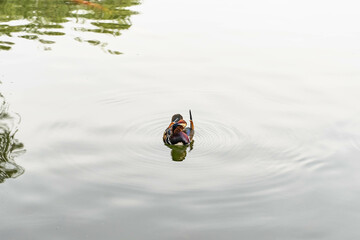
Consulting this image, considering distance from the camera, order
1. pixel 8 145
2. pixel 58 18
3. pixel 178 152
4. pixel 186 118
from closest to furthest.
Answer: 1. pixel 8 145
2. pixel 178 152
3. pixel 186 118
4. pixel 58 18

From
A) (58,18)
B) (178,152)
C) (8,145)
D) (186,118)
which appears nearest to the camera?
(8,145)

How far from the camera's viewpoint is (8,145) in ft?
37.7

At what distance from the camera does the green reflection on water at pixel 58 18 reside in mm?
18844

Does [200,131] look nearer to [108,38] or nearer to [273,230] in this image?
[273,230]

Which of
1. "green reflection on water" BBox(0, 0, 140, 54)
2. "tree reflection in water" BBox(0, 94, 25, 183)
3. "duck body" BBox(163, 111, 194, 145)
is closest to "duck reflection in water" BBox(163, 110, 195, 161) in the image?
"duck body" BBox(163, 111, 194, 145)

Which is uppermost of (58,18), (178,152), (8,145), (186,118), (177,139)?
(58,18)

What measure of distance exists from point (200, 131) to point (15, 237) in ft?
16.7

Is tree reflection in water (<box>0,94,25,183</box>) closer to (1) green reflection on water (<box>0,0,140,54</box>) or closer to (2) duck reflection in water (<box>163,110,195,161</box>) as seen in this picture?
(2) duck reflection in water (<box>163,110,195,161</box>)

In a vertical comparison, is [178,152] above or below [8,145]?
above

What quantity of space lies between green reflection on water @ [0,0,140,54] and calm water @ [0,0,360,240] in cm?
11

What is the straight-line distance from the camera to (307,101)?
553 inches

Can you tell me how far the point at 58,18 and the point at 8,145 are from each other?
34.5 ft

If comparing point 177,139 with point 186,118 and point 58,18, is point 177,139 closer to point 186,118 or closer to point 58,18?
point 186,118

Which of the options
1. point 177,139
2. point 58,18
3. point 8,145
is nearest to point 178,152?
point 177,139
